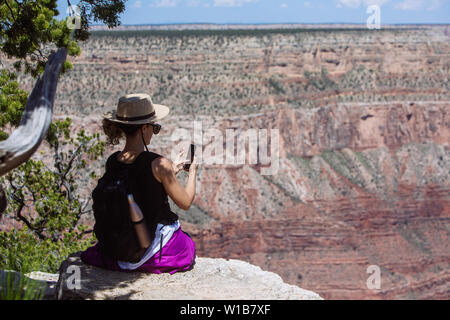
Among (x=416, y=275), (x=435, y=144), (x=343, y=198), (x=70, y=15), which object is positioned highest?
(x=70, y=15)

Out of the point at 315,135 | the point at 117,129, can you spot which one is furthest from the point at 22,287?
the point at 315,135

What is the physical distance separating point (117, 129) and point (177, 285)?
161 centimetres

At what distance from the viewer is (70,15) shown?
7.92 meters

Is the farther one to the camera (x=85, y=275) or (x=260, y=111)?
(x=260, y=111)

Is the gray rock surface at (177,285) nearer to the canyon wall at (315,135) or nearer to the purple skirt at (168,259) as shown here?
the purple skirt at (168,259)

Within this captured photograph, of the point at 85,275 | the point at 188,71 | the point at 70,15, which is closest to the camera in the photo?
the point at 85,275

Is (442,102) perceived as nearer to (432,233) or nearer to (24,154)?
(432,233)

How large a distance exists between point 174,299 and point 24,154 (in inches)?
68.4

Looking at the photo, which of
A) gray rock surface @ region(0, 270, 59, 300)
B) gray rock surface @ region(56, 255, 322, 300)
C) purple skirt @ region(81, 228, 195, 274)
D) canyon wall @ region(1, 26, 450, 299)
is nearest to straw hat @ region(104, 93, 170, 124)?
purple skirt @ region(81, 228, 195, 274)

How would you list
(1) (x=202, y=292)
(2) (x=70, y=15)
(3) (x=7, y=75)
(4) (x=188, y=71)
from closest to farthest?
1. (1) (x=202, y=292)
2. (2) (x=70, y=15)
3. (3) (x=7, y=75)
4. (4) (x=188, y=71)

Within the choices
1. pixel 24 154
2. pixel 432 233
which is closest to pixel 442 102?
pixel 432 233

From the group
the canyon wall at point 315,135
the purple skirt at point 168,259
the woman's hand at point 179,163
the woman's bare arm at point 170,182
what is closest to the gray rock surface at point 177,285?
the purple skirt at point 168,259

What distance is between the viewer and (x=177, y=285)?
17.7 ft

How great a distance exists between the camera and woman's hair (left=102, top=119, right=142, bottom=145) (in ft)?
17.8
